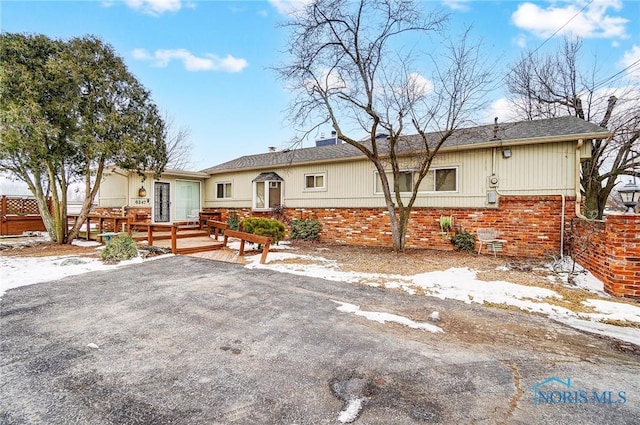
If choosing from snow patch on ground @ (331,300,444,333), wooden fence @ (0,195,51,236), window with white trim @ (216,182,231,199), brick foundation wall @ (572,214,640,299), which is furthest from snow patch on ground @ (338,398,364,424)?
wooden fence @ (0,195,51,236)

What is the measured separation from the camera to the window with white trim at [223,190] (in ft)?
49.5

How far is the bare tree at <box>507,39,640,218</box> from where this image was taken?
1223 centimetres

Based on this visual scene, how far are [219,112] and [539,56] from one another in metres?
16.2

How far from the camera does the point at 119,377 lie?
2.50m

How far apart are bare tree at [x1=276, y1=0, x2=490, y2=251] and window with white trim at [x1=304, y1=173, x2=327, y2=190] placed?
8.78 ft

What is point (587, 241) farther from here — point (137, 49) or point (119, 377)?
point (137, 49)

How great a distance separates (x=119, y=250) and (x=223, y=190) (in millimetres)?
8013

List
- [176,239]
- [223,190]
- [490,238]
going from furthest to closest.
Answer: [223,190] → [176,239] → [490,238]

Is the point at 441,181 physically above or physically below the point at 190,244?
above

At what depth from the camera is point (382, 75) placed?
9.41 m

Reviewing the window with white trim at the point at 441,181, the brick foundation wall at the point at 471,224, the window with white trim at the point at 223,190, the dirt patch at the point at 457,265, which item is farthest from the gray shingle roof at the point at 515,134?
the window with white trim at the point at 223,190

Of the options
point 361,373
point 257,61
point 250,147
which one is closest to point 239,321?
point 361,373

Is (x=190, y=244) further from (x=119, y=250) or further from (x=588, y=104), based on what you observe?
(x=588, y=104)

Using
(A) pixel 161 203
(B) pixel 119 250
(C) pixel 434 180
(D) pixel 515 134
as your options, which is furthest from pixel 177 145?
(D) pixel 515 134
